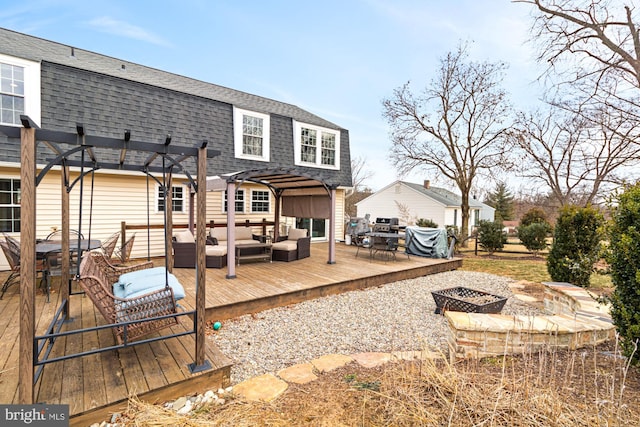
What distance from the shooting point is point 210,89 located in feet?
36.2

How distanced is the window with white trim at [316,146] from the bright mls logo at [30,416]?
31.3 ft

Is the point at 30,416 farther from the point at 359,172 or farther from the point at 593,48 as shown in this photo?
the point at 359,172

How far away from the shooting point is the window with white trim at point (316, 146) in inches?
439

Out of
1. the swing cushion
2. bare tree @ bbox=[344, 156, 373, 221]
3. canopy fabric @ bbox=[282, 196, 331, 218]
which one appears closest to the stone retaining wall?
the swing cushion

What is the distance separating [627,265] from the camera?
2803 millimetres

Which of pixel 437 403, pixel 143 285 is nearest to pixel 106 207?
pixel 143 285

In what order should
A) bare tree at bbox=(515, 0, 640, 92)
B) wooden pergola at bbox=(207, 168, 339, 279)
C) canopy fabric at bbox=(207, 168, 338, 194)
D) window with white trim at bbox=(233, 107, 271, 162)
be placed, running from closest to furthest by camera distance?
wooden pergola at bbox=(207, 168, 339, 279) < canopy fabric at bbox=(207, 168, 338, 194) < bare tree at bbox=(515, 0, 640, 92) < window with white trim at bbox=(233, 107, 271, 162)

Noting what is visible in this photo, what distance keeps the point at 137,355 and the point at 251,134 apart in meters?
8.05

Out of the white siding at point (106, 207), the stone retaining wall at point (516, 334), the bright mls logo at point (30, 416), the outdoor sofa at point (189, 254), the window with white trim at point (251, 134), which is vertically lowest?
the bright mls logo at point (30, 416)

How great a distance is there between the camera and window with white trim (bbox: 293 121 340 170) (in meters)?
11.2

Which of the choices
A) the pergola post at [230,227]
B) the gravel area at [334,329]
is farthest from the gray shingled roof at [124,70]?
the gravel area at [334,329]

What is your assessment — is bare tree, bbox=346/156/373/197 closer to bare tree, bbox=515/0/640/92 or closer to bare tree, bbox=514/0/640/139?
bare tree, bbox=514/0/640/139

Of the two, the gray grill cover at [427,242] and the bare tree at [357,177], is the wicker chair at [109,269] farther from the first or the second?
the bare tree at [357,177]

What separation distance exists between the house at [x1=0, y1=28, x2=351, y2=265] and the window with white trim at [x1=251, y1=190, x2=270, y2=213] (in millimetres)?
36
